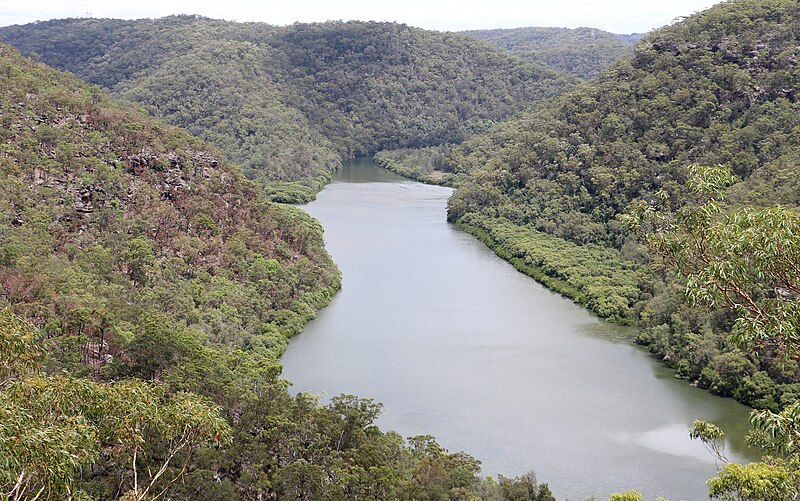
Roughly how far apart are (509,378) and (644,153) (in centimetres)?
3306

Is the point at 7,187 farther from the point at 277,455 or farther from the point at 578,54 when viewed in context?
the point at 578,54

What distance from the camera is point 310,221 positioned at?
198 ft

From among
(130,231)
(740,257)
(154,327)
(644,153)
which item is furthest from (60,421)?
(644,153)

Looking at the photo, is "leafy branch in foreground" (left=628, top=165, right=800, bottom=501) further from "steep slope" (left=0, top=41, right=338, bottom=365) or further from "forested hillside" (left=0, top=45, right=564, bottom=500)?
"steep slope" (left=0, top=41, right=338, bottom=365)

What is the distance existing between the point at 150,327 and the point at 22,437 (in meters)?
17.5

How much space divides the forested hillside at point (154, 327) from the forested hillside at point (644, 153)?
16778mm

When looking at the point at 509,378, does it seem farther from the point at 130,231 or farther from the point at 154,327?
the point at 130,231

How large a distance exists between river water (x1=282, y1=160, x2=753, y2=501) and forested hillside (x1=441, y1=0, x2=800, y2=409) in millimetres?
3499

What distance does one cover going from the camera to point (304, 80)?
119 metres

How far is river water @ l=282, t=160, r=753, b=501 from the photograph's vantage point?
2777cm

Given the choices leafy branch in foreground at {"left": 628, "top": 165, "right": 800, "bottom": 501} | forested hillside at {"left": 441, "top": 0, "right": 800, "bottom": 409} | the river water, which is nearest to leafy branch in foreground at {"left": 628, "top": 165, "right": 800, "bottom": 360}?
leafy branch in foreground at {"left": 628, "top": 165, "right": 800, "bottom": 501}

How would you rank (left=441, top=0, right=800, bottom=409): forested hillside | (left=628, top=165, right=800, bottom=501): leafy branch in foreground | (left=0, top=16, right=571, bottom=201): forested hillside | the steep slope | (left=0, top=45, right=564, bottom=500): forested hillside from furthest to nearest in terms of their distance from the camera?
1. (left=0, top=16, right=571, bottom=201): forested hillside
2. (left=441, top=0, right=800, bottom=409): forested hillside
3. the steep slope
4. (left=0, top=45, right=564, bottom=500): forested hillside
5. (left=628, top=165, right=800, bottom=501): leafy branch in foreground

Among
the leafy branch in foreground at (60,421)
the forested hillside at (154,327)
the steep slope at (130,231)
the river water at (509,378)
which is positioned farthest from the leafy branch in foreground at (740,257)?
the steep slope at (130,231)

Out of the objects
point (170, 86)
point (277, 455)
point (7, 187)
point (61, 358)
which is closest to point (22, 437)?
point (277, 455)
